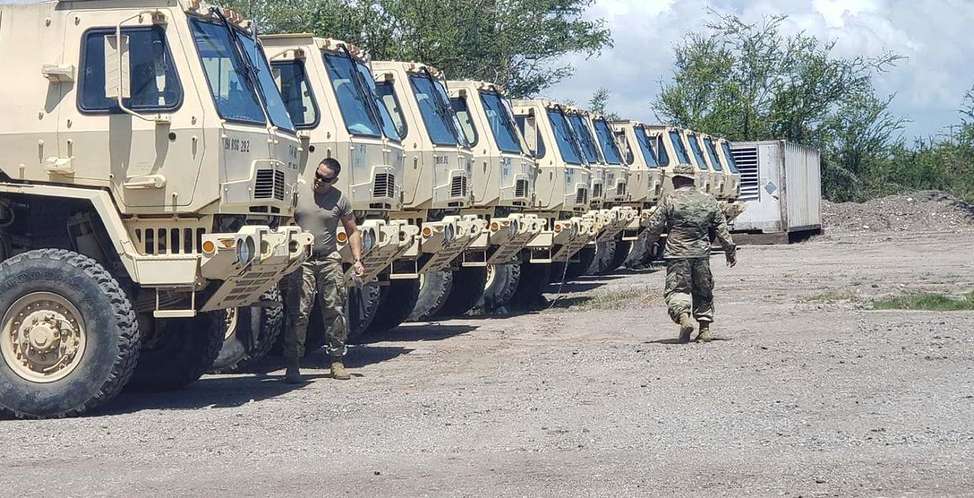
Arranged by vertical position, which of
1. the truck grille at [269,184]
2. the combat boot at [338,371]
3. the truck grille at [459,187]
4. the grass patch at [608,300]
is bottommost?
the combat boot at [338,371]

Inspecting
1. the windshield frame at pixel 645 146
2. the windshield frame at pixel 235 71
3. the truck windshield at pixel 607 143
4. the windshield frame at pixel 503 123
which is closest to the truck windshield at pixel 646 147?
the windshield frame at pixel 645 146

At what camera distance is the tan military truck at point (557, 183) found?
1938cm

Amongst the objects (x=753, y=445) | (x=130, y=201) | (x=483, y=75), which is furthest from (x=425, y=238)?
(x=483, y=75)

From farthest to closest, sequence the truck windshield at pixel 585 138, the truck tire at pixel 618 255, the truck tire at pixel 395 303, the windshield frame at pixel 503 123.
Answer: the truck tire at pixel 618 255 → the truck windshield at pixel 585 138 → the windshield frame at pixel 503 123 → the truck tire at pixel 395 303

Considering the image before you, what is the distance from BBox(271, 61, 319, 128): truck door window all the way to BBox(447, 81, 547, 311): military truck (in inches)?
155

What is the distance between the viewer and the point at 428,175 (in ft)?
51.0

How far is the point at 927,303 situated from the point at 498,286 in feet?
16.8

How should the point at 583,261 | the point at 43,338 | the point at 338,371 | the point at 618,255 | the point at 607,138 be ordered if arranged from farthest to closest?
1. the point at 618,255
2. the point at 607,138
3. the point at 583,261
4. the point at 338,371
5. the point at 43,338

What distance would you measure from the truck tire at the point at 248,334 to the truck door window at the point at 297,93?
5.85 ft

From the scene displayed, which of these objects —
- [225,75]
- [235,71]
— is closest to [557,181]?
[235,71]

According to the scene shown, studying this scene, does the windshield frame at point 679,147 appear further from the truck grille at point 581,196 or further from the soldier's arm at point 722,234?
the soldier's arm at point 722,234

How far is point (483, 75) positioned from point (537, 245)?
1938 cm

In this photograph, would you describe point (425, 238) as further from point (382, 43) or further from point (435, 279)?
point (382, 43)

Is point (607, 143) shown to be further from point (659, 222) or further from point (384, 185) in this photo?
point (384, 185)
